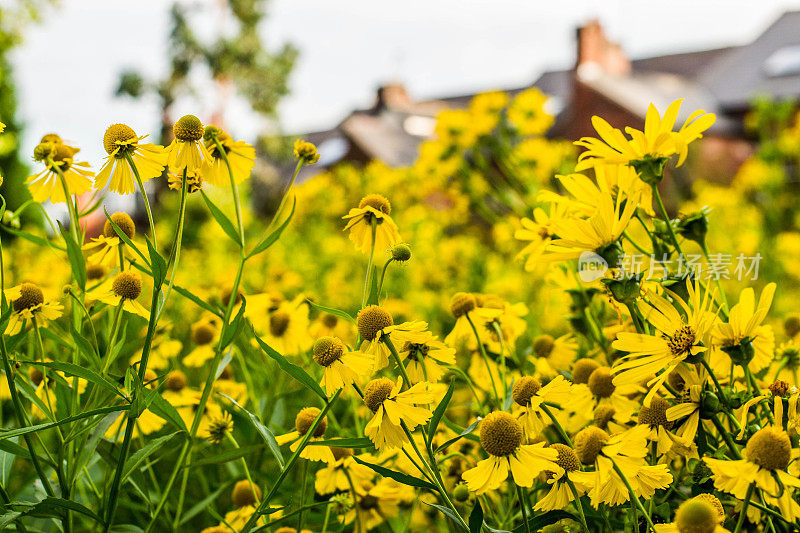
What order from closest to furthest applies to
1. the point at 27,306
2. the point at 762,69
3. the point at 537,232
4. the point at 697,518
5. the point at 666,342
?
the point at 697,518 → the point at 666,342 → the point at 27,306 → the point at 537,232 → the point at 762,69

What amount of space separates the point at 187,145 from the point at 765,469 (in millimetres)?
493

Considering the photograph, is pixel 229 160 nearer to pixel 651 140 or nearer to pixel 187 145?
pixel 187 145

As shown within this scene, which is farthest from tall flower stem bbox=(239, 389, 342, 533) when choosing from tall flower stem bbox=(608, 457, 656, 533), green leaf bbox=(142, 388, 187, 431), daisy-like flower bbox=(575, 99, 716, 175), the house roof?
the house roof

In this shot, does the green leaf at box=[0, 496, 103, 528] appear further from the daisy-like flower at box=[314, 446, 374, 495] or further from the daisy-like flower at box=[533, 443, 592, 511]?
the daisy-like flower at box=[533, 443, 592, 511]

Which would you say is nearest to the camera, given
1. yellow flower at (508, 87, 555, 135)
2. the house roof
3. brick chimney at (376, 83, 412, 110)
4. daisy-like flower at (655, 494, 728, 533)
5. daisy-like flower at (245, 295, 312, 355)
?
daisy-like flower at (655, 494, 728, 533)

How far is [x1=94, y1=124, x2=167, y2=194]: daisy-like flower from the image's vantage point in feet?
1.88

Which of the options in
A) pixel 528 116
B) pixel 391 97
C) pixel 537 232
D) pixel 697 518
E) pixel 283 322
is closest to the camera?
pixel 697 518

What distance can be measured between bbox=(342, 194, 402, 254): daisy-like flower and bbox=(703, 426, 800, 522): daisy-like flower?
34 cm

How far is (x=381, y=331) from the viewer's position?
1.81 feet

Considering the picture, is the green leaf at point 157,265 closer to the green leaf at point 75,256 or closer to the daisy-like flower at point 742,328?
the green leaf at point 75,256

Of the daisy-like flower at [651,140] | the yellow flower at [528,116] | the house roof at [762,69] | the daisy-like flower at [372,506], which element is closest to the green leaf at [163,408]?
the daisy-like flower at [372,506]

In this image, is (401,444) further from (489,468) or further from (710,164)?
(710,164)

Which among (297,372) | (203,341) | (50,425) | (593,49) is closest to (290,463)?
(297,372)

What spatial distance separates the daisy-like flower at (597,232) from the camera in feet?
1.87
